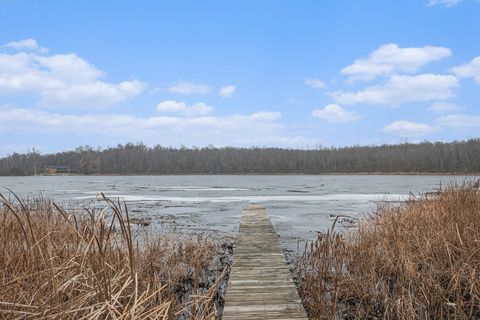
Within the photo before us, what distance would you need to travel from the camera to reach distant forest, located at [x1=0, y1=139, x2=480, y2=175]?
115 m

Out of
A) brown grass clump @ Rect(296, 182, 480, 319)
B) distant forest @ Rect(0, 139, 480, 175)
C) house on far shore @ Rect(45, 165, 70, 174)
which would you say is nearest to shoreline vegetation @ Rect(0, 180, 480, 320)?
brown grass clump @ Rect(296, 182, 480, 319)

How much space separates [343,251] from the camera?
890 centimetres

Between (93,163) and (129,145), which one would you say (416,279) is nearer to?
(93,163)

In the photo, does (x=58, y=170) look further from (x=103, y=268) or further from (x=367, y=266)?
(x=103, y=268)

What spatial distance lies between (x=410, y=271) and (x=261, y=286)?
2.60 meters

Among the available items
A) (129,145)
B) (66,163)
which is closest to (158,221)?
(66,163)

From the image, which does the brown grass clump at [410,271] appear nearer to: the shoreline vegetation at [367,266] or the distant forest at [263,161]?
the shoreline vegetation at [367,266]

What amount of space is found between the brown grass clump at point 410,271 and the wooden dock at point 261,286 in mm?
599

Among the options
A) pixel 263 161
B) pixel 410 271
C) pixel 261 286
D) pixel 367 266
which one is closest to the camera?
pixel 261 286

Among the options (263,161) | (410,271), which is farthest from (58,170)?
(410,271)

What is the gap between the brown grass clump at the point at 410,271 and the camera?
5.96 m

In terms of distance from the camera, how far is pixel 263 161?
466 ft

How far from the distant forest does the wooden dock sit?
109256 mm

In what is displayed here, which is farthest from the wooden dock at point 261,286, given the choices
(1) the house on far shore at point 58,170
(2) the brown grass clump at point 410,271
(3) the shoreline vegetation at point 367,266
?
(1) the house on far shore at point 58,170
